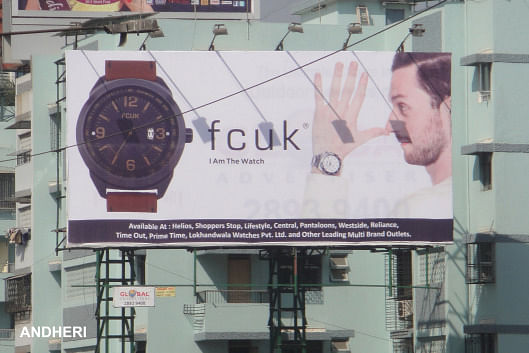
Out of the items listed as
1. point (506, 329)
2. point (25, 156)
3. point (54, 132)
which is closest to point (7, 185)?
point (25, 156)

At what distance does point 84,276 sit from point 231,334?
8447 mm

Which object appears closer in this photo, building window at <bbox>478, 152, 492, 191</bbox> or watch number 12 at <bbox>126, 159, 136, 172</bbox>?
watch number 12 at <bbox>126, 159, 136, 172</bbox>

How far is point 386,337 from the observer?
5294cm

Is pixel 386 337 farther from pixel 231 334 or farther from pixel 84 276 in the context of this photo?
pixel 84 276

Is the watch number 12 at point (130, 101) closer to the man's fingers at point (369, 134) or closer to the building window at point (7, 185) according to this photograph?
the man's fingers at point (369, 134)

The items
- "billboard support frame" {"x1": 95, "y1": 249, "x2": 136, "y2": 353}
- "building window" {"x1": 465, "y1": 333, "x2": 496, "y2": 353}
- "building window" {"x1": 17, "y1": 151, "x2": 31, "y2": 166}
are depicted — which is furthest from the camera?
"building window" {"x1": 17, "y1": 151, "x2": 31, "y2": 166}

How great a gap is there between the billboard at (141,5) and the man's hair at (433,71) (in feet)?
40.0

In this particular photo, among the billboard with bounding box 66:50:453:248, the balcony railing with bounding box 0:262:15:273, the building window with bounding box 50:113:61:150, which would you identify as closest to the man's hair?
the billboard with bounding box 66:50:453:248

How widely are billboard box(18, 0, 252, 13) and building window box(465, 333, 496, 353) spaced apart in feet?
46.1

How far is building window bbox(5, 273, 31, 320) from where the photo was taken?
63719 millimetres

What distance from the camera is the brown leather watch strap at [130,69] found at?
4291 centimetres

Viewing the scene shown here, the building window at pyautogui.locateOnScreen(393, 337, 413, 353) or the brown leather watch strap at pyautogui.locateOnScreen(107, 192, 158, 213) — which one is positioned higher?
the brown leather watch strap at pyautogui.locateOnScreen(107, 192, 158, 213)

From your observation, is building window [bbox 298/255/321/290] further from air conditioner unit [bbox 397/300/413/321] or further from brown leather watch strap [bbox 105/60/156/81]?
brown leather watch strap [bbox 105/60/156/81]

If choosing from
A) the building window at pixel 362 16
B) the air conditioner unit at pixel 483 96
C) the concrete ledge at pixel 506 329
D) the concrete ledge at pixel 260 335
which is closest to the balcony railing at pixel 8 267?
the building window at pixel 362 16
